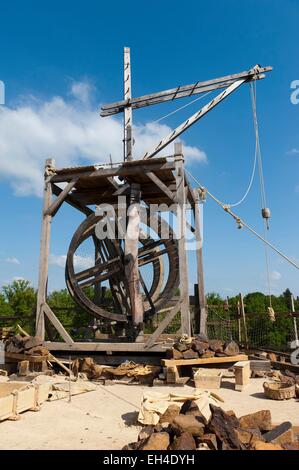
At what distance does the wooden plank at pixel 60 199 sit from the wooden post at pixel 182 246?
2.47m

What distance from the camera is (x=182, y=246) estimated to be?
775 centimetres

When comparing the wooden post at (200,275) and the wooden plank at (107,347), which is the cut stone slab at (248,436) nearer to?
the wooden plank at (107,347)

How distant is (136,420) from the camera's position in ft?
13.7

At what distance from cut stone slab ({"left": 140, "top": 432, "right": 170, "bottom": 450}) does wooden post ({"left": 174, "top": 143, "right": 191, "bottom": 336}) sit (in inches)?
174

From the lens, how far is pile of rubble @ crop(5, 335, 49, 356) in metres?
7.49

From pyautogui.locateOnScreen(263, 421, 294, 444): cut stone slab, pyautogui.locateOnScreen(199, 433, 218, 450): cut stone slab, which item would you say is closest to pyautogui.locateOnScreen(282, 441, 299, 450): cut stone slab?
pyautogui.locateOnScreen(263, 421, 294, 444): cut stone slab

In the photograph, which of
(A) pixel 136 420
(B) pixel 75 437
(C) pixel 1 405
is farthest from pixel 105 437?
(C) pixel 1 405

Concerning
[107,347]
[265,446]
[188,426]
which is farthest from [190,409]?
[107,347]

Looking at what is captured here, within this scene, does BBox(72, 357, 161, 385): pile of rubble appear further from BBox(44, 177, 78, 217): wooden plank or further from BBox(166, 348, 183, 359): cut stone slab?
BBox(44, 177, 78, 217): wooden plank

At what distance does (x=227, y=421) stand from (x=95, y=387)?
369cm

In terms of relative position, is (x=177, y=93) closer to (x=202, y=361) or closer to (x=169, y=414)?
(x=202, y=361)

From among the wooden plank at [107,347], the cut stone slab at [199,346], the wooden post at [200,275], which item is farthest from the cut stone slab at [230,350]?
the wooden post at [200,275]

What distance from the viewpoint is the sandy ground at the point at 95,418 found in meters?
3.55

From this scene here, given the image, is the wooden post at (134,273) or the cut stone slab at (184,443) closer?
the cut stone slab at (184,443)
